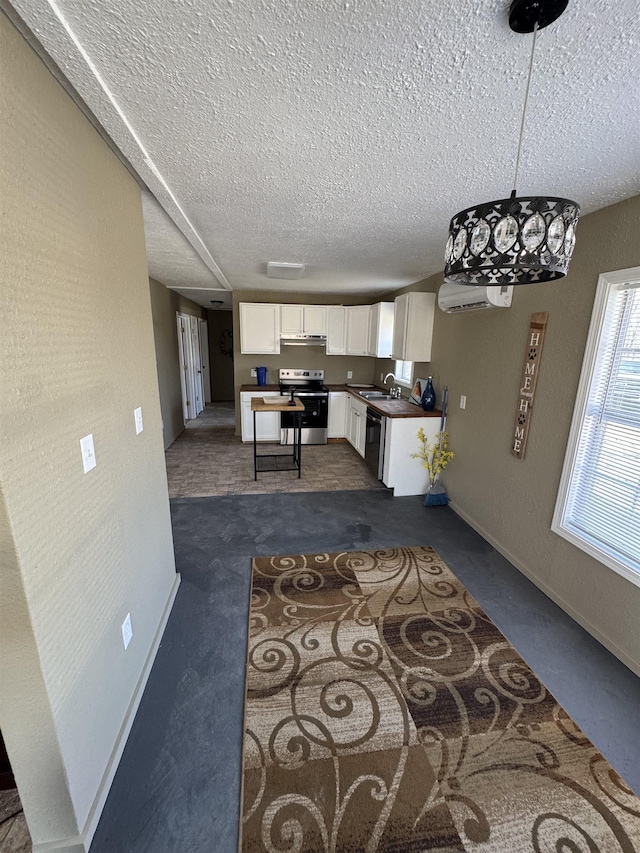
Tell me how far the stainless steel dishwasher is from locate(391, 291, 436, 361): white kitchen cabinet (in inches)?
32.5

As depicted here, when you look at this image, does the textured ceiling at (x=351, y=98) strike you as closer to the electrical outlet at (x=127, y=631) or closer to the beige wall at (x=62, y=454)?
the beige wall at (x=62, y=454)

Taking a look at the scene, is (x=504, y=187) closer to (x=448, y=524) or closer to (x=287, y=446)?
(x=448, y=524)

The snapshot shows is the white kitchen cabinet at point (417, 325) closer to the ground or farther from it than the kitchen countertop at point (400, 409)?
farther from it

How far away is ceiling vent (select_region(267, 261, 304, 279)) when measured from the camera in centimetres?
350

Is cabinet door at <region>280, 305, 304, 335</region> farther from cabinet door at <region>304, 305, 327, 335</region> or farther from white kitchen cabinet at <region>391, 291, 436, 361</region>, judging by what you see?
white kitchen cabinet at <region>391, 291, 436, 361</region>

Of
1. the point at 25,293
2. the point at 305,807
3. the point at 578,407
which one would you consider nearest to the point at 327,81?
the point at 25,293

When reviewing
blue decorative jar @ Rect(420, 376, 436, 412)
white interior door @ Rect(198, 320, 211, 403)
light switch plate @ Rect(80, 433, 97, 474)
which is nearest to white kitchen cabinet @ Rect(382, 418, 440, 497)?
blue decorative jar @ Rect(420, 376, 436, 412)

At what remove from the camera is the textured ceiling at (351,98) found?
0.85 meters

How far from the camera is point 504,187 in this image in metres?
1.79

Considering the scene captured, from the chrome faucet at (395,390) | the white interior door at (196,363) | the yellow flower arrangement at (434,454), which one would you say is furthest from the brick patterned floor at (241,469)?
the white interior door at (196,363)

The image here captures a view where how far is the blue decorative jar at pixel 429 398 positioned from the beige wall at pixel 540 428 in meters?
0.27

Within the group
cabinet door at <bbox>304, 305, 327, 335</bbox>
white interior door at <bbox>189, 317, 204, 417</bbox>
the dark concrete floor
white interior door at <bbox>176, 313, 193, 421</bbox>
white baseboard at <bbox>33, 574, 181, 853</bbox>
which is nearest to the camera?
white baseboard at <bbox>33, 574, 181, 853</bbox>

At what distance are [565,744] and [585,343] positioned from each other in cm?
207

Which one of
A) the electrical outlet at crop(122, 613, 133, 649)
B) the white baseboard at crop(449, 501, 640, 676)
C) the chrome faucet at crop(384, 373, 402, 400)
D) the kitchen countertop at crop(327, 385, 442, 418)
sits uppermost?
the chrome faucet at crop(384, 373, 402, 400)
